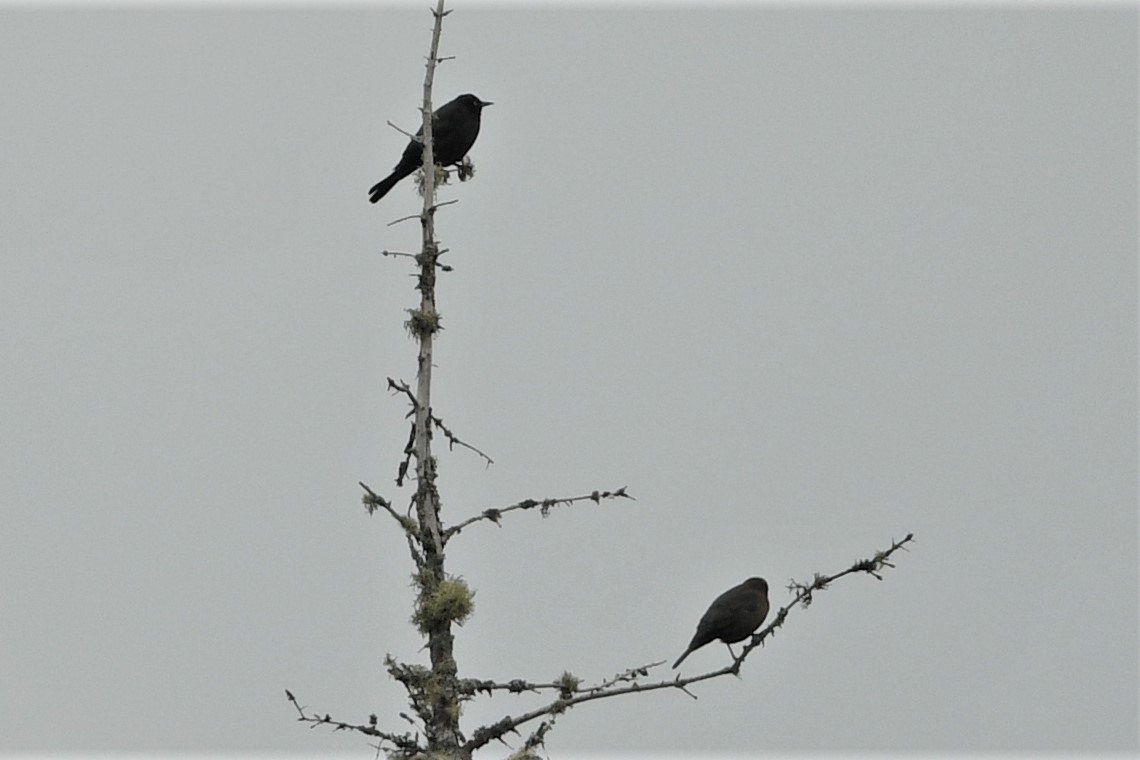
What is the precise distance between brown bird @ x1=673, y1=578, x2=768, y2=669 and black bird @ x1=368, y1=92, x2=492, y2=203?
190 inches

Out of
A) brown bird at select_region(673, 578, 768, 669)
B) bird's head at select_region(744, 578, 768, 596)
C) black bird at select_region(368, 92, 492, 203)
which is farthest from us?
black bird at select_region(368, 92, 492, 203)

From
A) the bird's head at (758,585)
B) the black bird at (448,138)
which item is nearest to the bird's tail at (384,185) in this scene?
the black bird at (448,138)

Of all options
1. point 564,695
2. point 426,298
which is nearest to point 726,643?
point 564,695

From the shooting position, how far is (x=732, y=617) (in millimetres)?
12344

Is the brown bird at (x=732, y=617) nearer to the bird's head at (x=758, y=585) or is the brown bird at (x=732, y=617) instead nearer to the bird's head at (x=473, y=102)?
the bird's head at (x=758, y=585)

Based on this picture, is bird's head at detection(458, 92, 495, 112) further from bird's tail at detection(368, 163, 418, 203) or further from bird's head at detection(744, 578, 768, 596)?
bird's head at detection(744, 578, 768, 596)

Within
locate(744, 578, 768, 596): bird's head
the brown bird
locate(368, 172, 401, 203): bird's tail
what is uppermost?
locate(368, 172, 401, 203): bird's tail

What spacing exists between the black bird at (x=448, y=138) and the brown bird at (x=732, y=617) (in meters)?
4.82

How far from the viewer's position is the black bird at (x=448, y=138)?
15.2 m

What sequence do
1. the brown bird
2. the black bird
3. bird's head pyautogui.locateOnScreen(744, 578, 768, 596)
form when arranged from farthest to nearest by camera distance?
the black bird
bird's head pyautogui.locateOnScreen(744, 578, 768, 596)
the brown bird

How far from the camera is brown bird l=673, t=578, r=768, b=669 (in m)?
12.3

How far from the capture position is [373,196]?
52.4ft

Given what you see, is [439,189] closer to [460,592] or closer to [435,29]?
[435,29]

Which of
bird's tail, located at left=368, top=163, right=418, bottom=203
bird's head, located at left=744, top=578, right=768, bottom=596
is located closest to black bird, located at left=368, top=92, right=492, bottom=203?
bird's tail, located at left=368, top=163, right=418, bottom=203
